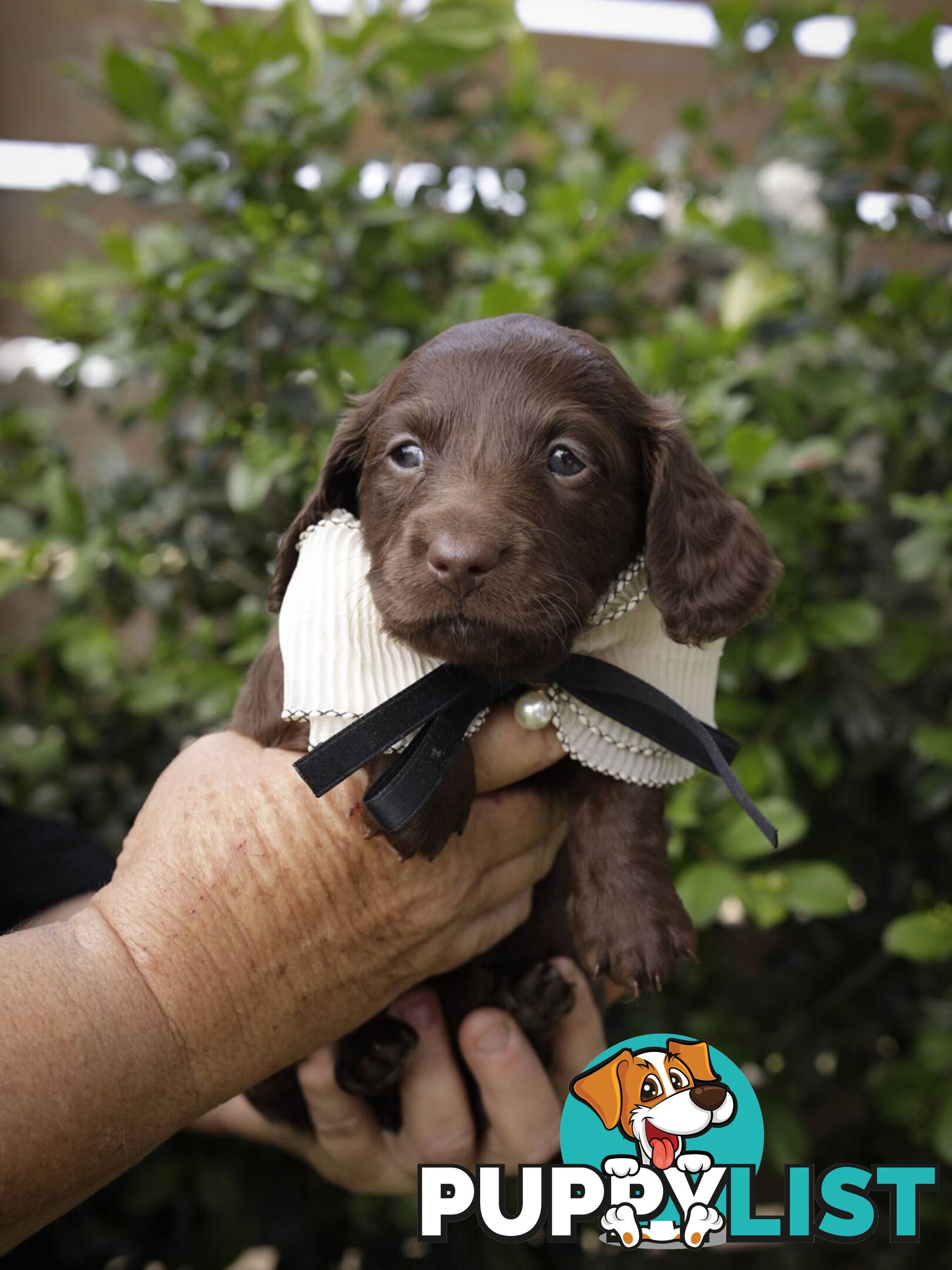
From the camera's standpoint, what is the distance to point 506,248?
2.18 metres

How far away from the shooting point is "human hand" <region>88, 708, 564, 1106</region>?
4.10 feet

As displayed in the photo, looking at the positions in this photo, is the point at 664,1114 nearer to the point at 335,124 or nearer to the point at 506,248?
the point at 506,248

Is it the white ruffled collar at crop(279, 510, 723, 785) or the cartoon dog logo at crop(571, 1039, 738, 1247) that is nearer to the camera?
the cartoon dog logo at crop(571, 1039, 738, 1247)

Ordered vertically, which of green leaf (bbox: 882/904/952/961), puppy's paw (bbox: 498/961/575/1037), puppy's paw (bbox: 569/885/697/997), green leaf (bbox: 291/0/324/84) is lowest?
green leaf (bbox: 882/904/952/961)

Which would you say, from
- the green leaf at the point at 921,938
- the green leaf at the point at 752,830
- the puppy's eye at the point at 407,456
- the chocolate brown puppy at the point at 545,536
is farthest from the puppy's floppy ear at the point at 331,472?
the green leaf at the point at 921,938

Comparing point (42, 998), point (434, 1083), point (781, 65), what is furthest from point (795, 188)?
point (42, 998)

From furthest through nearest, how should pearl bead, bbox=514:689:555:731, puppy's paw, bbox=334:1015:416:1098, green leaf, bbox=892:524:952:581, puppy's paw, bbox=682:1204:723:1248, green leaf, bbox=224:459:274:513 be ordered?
green leaf, bbox=892:524:952:581 → green leaf, bbox=224:459:274:513 → puppy's paw, bbox=334:1015:416:1098 → pearl bead, bbox=514:689:555:731 → puppy's paw, bbox=682:1204:723:1248

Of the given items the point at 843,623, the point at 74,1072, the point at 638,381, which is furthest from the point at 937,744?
the point at 74,1072

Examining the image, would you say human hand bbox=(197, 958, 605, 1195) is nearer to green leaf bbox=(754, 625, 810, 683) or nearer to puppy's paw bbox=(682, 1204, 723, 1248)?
puppy's paw bbox=(682, 1204, 723, 1248)

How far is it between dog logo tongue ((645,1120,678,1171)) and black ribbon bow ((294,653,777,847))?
1.16 ft

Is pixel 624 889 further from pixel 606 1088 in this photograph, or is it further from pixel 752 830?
pixel 752 830

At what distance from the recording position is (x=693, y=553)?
4.29 ft

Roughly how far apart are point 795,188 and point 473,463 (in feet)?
5.77

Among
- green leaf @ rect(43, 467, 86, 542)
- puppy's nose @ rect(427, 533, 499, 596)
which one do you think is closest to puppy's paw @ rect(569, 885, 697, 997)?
puppy's nose @ rect(427, 533, 499, 596)
